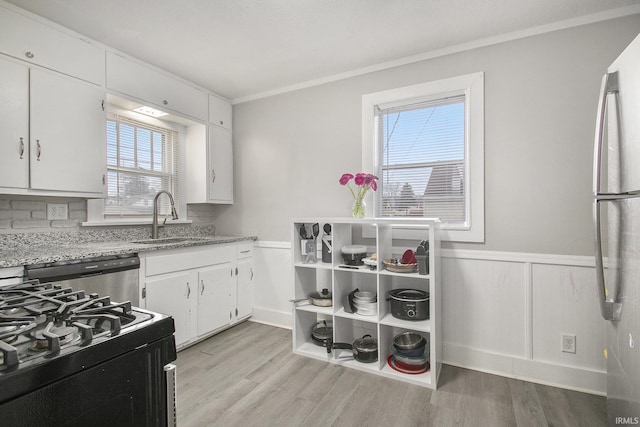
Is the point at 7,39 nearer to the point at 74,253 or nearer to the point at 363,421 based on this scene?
the point at 74,253

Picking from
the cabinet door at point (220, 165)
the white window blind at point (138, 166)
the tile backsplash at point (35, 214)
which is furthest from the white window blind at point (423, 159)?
the tile backsplash at point (35, 214)

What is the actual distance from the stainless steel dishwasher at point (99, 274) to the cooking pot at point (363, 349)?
1.52 m

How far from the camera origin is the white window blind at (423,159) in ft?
8.36

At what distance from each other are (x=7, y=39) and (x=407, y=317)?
3.15 metres

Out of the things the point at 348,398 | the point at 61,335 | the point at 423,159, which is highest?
the point at 423,159

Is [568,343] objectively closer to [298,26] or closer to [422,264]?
[422,264]

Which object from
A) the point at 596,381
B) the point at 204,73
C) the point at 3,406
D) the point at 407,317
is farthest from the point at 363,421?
the point at 204,73

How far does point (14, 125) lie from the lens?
1981mm

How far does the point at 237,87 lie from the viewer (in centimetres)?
328

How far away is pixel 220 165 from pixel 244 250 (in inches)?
38.4

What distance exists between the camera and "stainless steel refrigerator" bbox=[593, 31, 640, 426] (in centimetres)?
118

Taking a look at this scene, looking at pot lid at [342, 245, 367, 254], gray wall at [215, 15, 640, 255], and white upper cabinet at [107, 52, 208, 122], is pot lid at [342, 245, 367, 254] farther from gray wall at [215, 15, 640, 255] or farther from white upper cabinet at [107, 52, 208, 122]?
white upper cabinet at [107, 52, 208, 122]

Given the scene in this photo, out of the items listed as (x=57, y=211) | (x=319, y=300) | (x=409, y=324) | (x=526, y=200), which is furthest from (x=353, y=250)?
(x=57, y=211)

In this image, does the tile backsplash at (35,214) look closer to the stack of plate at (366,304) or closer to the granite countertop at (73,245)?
the granite countertop at (73,245)
